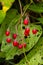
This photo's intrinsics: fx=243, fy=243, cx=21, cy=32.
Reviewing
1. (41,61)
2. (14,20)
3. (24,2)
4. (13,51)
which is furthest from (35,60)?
(24,2)

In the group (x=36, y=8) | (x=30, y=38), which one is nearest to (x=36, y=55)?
(x=30, y=38)

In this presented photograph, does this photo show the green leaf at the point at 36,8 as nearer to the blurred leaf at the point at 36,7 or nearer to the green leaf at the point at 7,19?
the blurred leaf at the point at 36,7

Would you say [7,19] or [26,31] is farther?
[7,19]

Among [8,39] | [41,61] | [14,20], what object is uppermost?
[14,20]

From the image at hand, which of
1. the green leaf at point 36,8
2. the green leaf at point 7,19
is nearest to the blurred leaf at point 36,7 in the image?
the green leaf at point 36,8

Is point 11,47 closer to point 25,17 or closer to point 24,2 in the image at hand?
point 25,17

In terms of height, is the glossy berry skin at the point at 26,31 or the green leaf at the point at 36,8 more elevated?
the green leaf at the point at 36,8

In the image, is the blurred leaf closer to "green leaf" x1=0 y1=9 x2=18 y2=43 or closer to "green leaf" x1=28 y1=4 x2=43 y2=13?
"green leaf" x1=28 y1=4 x2=43 y2=13

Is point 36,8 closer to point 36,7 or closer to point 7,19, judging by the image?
point 36,7
